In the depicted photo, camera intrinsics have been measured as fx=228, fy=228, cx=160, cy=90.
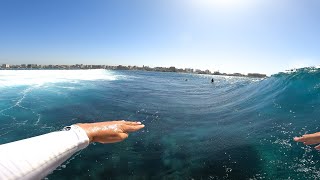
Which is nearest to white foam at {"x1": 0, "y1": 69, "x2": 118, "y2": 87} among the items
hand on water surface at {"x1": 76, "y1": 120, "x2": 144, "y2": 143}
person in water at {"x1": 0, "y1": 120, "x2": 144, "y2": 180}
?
hand on water surface at {"x1": 76, "y1": 120, "x2": 144, "y2": 143}

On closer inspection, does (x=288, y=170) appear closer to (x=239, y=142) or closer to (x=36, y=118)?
(x=239, y=142)

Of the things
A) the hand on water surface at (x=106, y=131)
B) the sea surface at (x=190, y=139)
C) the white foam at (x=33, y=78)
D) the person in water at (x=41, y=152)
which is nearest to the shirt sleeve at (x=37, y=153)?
the person in water at (x=41, y=152)

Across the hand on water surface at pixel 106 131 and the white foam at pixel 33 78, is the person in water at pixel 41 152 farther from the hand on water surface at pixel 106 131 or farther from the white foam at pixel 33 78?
the white foam at pixel 33 78

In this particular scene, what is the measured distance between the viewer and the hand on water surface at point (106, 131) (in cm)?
244

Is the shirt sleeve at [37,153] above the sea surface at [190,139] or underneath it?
above

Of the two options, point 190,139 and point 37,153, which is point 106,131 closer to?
point 37,153

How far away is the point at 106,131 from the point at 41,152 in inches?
37.7

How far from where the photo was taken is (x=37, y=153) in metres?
1.71

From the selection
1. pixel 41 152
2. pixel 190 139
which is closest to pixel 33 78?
pixel 190 139

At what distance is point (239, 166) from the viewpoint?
7.20 metres

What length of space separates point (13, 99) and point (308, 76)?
24.5 meters

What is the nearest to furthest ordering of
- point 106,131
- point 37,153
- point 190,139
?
point 37,153 → point 106,131 → point 190,139

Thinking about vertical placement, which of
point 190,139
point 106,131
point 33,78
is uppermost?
point 106,131

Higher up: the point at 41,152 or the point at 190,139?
the point at 41,152
